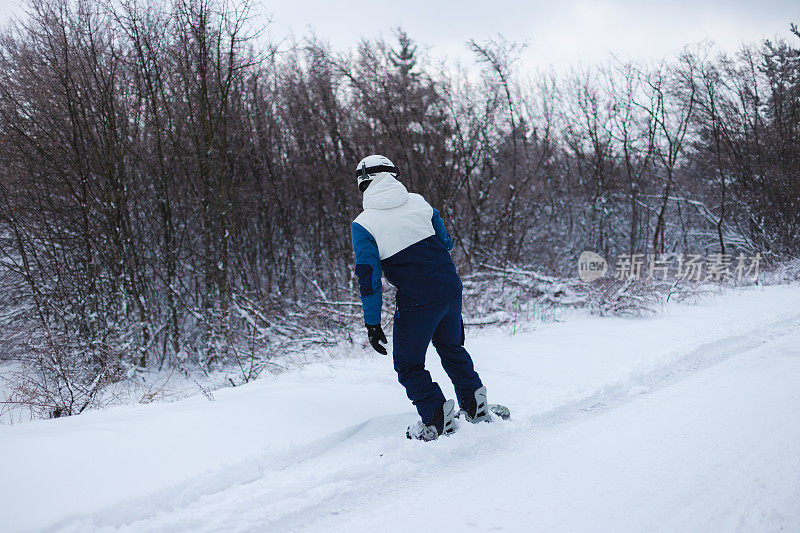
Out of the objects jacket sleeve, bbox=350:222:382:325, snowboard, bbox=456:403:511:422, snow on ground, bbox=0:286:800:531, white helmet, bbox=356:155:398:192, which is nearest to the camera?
snow on ground, bbox=0:286:800:531

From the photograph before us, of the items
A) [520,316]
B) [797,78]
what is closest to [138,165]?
[520,316]

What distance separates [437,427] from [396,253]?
1162 millimetres

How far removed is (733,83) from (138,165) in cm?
2078

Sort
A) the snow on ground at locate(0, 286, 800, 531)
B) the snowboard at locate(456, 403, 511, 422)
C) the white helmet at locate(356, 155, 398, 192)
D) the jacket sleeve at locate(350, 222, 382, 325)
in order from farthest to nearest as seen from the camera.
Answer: the snowboard at locate(456, 403, 511, 422) < the white helmet at locate(356, 155, 398, 192) < the jacket sleeve at locate(350, 222, 382, 325) < the snow on ground at locate(0, 286, 800, 531)

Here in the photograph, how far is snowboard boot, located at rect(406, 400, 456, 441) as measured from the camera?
3.19 m

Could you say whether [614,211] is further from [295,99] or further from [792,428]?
[792,428]

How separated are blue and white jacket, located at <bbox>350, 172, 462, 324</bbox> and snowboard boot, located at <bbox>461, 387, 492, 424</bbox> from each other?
0.74 m

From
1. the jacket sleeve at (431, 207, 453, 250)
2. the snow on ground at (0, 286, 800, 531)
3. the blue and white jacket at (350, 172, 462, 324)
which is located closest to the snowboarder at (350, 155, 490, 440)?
the blue and white jacket at (350, 172, 462, 324)

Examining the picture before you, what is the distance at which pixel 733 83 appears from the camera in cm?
1891

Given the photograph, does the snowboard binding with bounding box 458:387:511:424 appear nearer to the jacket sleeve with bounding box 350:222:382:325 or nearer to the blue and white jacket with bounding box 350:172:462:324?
the blue and white jacket with bounding box 350:172:462:324

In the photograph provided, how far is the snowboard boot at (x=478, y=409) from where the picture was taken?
3408mm

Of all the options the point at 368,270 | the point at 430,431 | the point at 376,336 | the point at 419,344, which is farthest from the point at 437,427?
the point at 368,270

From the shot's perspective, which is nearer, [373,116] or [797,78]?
[373,116]

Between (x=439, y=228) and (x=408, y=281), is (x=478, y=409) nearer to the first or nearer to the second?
(x=408, y=281)
